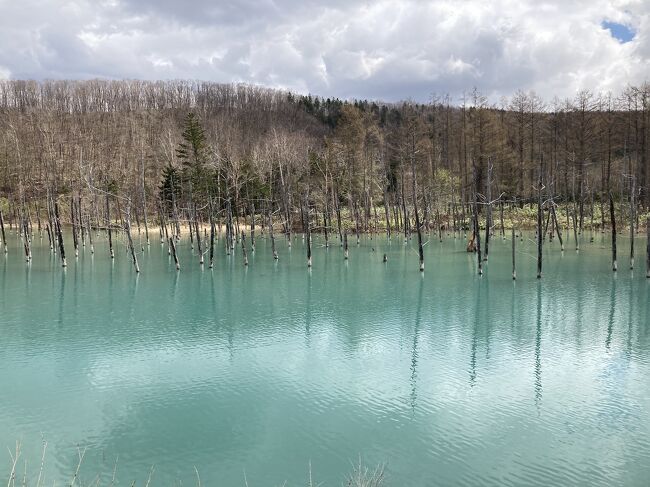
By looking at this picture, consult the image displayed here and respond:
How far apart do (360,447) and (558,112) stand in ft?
210

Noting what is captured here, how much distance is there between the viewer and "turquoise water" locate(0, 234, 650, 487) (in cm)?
1083

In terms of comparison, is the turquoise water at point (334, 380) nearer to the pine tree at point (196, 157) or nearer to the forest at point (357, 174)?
the forest at point (357, 174)

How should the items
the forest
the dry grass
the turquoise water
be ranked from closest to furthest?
the dry grass → the turquoise water → the forest

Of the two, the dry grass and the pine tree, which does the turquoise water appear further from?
the pine tree

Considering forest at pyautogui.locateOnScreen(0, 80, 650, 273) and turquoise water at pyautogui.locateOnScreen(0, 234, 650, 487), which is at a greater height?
forest at pyautogui.locateOnScreen(0, 80, 650, 273)

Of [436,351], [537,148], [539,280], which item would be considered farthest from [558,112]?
[436,351]

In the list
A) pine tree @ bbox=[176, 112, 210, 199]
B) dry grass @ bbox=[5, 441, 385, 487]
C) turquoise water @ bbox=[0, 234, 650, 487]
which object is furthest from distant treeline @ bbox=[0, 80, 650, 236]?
dry grass @ bbox=[5, 441, 385, 487]

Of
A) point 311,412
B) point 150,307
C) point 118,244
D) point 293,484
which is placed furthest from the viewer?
point 118,244

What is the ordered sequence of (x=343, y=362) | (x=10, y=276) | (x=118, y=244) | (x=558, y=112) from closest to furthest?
(x=343, y=362)
(x=10, y=276)
(x=118, y=244)
(x=558, y=112)

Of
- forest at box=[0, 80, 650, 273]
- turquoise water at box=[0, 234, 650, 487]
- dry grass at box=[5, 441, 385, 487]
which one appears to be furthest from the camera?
forest at box=[0, 80, 650, 273]

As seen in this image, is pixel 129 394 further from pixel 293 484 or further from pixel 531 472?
pixel 531 472

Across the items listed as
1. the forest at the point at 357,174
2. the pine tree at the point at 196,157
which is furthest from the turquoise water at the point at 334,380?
the pine tree at the point at 196,157

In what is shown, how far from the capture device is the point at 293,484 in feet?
32.8

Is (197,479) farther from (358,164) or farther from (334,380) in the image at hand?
(358,164)
